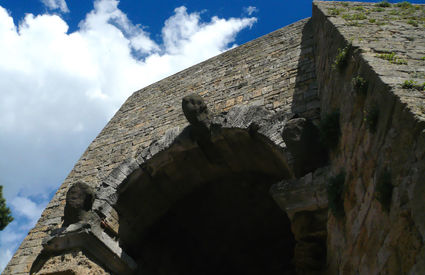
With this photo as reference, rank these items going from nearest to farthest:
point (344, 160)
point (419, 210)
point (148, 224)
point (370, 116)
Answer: point (419, 210) → point (370, 116) → point (344, 160) → point (148, 224)

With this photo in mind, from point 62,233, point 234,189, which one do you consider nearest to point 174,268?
point 234,189

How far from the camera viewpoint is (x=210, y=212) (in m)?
6.97

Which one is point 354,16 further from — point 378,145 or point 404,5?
point 378,145

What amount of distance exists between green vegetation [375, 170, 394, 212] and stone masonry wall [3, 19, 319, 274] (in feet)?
7.47

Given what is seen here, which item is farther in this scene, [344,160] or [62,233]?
[62,233]

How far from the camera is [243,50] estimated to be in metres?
7.14

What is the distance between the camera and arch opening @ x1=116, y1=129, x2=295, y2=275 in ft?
18.8

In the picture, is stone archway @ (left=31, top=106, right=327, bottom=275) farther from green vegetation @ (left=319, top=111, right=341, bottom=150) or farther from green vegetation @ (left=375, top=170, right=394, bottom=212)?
green vegetation @ (left=375, top=170, right=394, bottom=212)

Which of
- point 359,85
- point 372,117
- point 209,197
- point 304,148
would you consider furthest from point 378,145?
point 209,197

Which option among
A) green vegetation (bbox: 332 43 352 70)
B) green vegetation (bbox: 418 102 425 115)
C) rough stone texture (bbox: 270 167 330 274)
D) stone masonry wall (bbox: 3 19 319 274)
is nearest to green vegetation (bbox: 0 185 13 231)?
stone masonry wall (bbox: 3 19 319 274)

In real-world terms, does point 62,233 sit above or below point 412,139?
above

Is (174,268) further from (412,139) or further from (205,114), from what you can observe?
(412,139)

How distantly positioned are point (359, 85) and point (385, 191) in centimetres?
99

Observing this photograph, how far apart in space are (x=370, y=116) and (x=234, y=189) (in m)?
4.01
